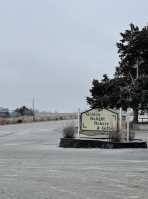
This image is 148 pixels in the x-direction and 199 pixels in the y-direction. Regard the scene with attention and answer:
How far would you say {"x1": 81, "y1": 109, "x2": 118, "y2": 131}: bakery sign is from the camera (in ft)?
51.8

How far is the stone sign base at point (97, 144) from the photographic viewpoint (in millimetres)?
14445

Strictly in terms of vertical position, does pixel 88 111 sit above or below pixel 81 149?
above

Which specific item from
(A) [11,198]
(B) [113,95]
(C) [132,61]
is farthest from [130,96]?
(A) [11,198]

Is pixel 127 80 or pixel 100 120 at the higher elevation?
pixel 127 80

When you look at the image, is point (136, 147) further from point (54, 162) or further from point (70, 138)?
point (54, 162)

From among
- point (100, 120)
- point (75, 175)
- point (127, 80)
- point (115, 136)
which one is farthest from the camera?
point (127, 80)

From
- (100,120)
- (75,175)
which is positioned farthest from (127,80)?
(75,175)

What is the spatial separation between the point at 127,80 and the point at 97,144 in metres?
22.0

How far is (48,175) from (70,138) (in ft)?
23.3

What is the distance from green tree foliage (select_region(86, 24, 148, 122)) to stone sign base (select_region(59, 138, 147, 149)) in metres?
16.8

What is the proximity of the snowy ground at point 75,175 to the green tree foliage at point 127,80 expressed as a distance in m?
19.5

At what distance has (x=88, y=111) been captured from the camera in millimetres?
16516

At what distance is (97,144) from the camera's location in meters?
14.9

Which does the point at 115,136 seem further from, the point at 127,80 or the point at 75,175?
the point at 127,80
